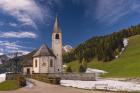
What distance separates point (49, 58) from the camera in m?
103

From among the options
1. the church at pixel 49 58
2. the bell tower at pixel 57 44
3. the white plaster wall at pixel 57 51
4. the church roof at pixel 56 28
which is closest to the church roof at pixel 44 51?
the church at pixel 49 58

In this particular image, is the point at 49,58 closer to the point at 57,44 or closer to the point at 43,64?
the point at 43,64

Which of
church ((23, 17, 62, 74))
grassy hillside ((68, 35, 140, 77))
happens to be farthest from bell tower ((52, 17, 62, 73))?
grassy hillside ((68, 35, 140, 77))

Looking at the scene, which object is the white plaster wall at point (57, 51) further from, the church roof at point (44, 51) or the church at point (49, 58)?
the church roof at point (44, 51)

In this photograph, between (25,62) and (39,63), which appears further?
(25,62)

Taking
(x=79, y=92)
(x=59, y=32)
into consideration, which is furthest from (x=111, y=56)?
(x=79, y=92)

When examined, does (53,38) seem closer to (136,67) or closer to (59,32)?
(59,32)

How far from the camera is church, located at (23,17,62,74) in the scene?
10281 centimetres

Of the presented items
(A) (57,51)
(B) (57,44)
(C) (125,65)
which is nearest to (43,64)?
(A) (57,51)

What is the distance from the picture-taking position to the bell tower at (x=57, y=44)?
10625 centimetres

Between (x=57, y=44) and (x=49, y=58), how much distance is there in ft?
27.0

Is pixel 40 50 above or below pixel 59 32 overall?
Result: below

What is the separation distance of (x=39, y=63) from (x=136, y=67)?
183 feet

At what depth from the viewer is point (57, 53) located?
108m
